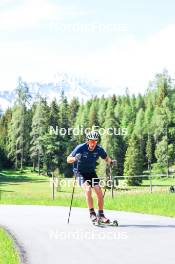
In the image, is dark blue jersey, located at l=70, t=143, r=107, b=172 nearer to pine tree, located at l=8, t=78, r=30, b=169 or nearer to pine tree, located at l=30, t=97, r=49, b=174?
pine tree, located at l=30, t=97, r=49, b=174

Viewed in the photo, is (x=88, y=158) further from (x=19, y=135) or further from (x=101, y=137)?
(x=19, y=135)

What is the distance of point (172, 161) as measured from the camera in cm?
10662

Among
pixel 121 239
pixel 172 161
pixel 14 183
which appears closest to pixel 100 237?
pixel 121 239

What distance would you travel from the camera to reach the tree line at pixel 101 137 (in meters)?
104

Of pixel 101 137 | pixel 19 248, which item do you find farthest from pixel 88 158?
pixel 101 137

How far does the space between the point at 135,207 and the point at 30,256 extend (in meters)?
9.33

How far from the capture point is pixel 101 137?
11200 cm

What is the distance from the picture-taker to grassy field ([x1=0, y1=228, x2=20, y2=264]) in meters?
8.98

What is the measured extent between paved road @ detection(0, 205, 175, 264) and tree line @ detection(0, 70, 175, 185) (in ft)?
246

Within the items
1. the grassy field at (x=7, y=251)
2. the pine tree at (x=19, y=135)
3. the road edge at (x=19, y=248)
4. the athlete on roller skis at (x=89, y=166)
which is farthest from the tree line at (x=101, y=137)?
the grassy field at (x=7, y=251)

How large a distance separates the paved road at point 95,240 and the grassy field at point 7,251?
199 mm

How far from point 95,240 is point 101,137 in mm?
101748

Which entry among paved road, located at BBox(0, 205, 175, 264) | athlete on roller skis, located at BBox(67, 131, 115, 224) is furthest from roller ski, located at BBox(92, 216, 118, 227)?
paved road, located at BBox(0, 205, 175, 264)

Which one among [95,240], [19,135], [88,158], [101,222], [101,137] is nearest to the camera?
[95,240]
